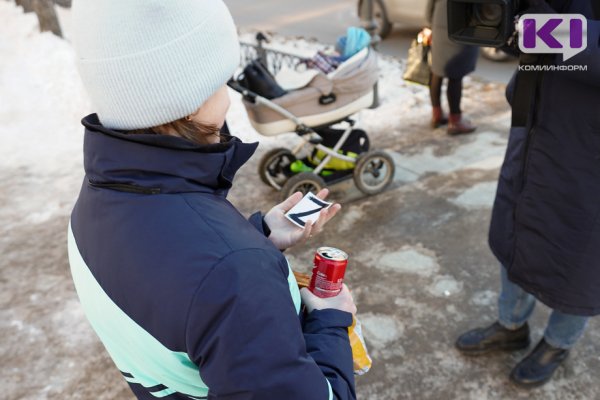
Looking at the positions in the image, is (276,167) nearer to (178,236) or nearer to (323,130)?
(323,130)

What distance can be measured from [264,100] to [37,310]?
6.58 ft

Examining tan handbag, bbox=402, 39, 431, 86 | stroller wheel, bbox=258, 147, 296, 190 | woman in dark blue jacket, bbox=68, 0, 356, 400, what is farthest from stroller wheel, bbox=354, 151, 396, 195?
woman in dark blue jacket, bbox=68, 0, 356, 400

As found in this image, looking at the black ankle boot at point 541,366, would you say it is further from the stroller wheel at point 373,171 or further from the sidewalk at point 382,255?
the stroller wheel at point 373,171

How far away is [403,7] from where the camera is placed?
28.6 ft

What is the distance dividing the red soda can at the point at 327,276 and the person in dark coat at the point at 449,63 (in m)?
3.95

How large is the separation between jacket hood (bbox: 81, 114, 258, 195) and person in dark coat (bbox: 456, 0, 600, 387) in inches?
54.7

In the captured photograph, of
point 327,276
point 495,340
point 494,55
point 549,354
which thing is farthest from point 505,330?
point 494,55

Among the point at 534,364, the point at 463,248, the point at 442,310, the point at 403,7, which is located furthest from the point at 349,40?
the point at 403,7

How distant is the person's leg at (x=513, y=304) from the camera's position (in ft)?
8.41

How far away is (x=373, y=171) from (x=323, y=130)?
1.79ft

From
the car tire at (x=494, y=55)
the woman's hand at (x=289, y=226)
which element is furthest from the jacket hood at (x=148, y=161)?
the car tire at (x=494, y=55)

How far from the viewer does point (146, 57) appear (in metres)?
0.99

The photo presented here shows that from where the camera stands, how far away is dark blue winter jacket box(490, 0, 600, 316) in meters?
1.91

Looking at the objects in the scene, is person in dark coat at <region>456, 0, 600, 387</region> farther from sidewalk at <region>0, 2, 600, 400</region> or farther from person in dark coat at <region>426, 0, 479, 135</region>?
person in dark coat at <region>426, 0, 479, 135</region>
